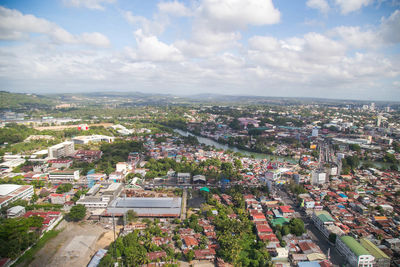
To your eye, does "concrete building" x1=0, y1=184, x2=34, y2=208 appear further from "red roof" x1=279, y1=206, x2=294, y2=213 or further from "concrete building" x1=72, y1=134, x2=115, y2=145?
"red roof" x1=279, y1=206, x2=294, y2=213

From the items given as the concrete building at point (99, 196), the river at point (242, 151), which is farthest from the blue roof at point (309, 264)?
the river at point (242, 151)

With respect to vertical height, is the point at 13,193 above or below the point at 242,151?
above

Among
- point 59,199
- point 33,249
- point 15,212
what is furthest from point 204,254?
point 15,212

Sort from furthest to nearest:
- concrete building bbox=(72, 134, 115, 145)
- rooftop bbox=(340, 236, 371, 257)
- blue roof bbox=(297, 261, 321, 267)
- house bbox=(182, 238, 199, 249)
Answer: concrete building bbox=(72, 134, 115, 145)
house bbox=(182, 238, 199, 249)
rooftop bbox=(340, 236, 371, 257)
blue roof bbox=(297, 261, 321, 267)

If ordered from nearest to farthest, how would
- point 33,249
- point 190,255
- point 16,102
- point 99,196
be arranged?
point 190,255 → point 33,249 → point 99,196 → point 16,102

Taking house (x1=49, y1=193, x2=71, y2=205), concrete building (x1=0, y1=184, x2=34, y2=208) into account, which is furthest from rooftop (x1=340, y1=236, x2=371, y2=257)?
concrete building (x1=0, y1=184, x2=34, y2=208)

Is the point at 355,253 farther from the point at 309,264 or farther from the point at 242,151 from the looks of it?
the point at 242,151
